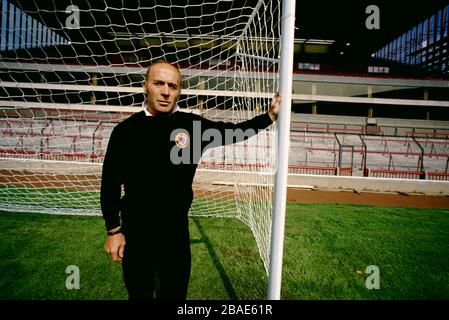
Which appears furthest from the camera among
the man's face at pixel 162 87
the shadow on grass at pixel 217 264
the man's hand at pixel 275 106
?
the shadow on grass at pixel 217 264

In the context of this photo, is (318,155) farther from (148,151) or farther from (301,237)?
(148,151)

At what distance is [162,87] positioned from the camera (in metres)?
1.71

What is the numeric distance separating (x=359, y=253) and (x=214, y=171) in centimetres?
491

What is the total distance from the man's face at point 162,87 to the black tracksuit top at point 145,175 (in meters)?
0.09

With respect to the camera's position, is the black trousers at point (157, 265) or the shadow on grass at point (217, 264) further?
the shadow on grass at point (217, 264)

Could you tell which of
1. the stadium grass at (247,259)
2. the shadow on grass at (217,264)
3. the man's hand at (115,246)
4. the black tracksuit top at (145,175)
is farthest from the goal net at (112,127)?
the man's hand at (115,246)

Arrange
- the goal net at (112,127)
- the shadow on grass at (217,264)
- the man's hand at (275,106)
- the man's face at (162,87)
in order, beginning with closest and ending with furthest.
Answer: the man's hand at (275,106) < the man's face at (162,87) < the shadow on grass at (217,264) < the goal net at (112,127)

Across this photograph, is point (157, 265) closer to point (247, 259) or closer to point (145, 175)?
point (145, 175)

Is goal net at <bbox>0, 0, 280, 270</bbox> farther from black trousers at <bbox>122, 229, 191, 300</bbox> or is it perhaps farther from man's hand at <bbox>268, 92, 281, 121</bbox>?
black trousers at <bbox>122, 229, 191, 300</bbox>

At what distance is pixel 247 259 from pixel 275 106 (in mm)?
2292

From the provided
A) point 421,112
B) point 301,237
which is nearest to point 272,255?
point 301,237

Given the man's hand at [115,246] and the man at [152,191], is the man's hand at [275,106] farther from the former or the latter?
the man's hand at [115,246]

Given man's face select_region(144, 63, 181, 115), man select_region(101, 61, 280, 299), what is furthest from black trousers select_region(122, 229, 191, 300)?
man's face select_region(144, 63, 181, 115)

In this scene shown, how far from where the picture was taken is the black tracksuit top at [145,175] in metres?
1.67
